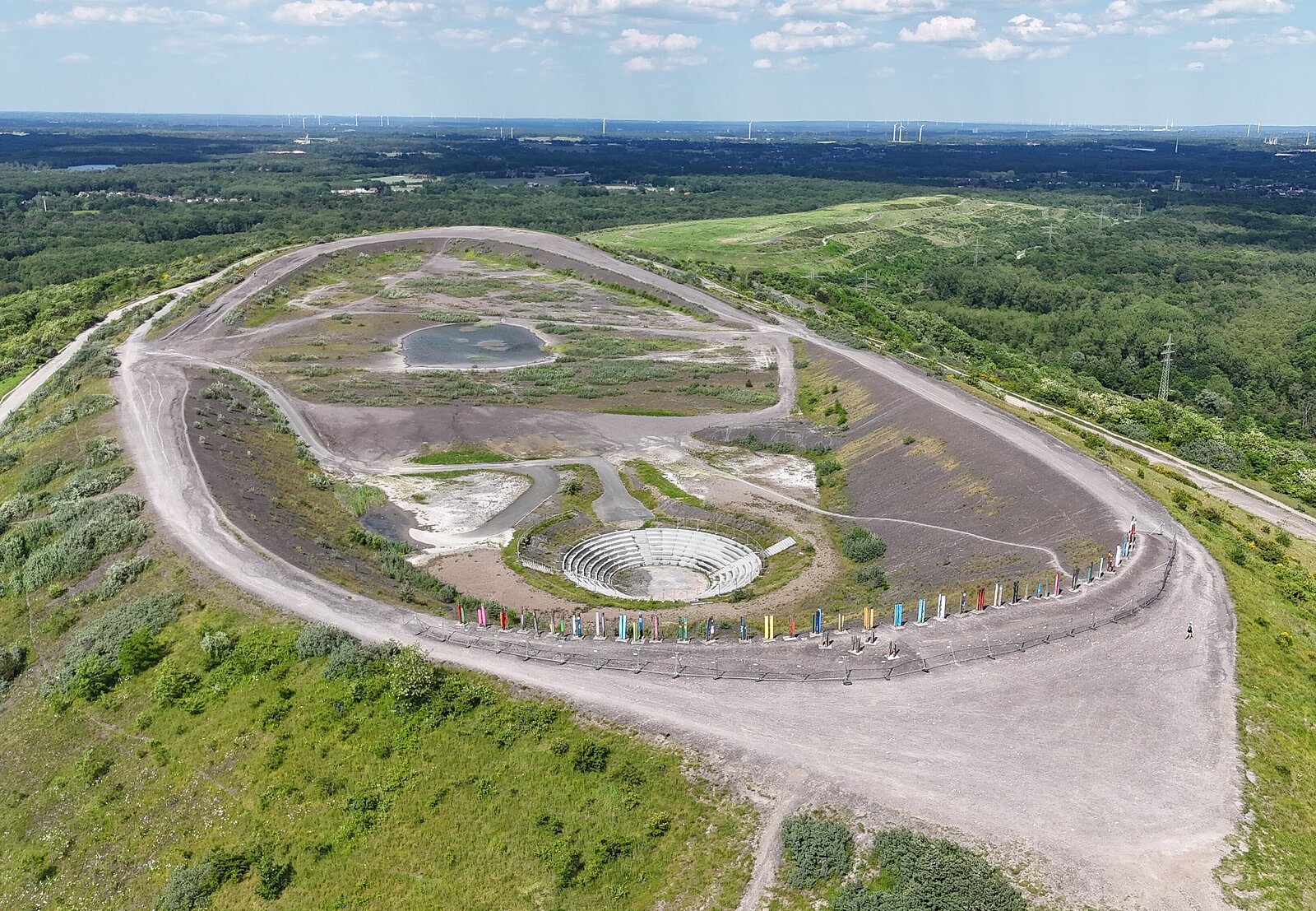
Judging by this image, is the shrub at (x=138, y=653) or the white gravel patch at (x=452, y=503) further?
the white gravel patch at (x=452, y=503)

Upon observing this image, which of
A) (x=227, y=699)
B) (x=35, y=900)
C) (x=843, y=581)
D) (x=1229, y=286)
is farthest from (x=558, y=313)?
(x=1229, y=286)

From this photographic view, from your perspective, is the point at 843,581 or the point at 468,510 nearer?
the point at 843,581

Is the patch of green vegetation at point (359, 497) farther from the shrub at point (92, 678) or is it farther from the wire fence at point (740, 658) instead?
the wire fence at point (740, 658)

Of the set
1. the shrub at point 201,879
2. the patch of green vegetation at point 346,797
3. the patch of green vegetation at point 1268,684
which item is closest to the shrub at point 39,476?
the patch of green vegetation at point 346,797

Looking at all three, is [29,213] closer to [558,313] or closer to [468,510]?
[558,313]

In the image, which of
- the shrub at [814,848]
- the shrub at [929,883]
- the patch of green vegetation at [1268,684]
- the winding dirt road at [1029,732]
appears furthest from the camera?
the winding dirt road at [1029,732]

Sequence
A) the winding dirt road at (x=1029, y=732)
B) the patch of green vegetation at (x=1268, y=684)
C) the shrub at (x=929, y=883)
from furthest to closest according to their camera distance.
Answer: the winding dirt road at (x=1029, y=732) → the patch of green vegetation at (x=1268, y=684) → the shrub at (x=929, y=883)

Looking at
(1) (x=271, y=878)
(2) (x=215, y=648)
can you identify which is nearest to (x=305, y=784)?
(1) (x=271, y=878)
